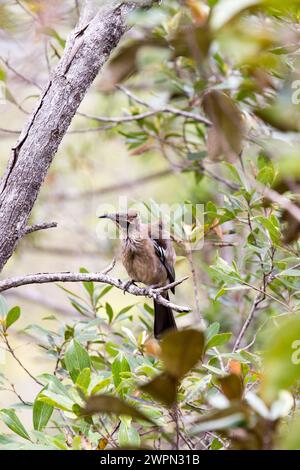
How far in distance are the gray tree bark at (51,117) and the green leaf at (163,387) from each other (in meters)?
1.41

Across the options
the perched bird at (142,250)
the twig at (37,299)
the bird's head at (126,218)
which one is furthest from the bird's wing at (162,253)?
the twig at (37,299)

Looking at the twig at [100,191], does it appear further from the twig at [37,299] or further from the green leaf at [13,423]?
the green leaf at [13,423]

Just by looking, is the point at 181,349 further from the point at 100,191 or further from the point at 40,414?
the point at 100,191

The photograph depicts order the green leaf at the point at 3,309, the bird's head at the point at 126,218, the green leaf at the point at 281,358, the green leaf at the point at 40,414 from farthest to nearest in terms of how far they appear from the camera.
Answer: the bird's head at the point at 126,218 → the green leaf at the point at 3,309 → the green leaf at the point at 40,414 → the green leaf at the point at 281,358

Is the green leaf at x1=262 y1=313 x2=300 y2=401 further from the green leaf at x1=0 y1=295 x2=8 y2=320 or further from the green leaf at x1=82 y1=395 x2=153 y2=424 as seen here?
the green leaf at x1=0 y1=295 x2=8 y2=320

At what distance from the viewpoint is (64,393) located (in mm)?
1975

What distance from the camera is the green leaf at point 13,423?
2035 millimetres

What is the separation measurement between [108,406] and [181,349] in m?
0.16

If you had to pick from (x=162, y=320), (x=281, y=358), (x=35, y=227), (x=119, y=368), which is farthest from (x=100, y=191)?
(x=281, y=358)

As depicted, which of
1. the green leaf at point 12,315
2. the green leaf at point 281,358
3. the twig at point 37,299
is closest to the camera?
the green leaf at point 281,358

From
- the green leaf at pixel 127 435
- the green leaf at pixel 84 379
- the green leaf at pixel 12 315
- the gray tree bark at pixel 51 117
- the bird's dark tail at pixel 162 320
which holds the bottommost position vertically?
the green leaf at pixel 127 435

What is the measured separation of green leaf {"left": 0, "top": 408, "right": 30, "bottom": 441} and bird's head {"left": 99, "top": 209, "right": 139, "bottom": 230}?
2.06 m

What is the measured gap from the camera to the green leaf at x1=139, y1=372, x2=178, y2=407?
1.02m
